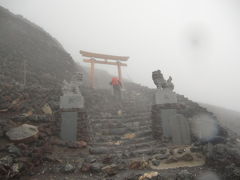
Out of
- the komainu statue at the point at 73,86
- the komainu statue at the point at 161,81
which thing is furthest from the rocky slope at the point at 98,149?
the komainu statue at the point at 161,81

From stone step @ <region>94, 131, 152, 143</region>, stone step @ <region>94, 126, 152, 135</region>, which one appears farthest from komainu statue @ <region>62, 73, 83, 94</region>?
stone step @ <region>94, 126, 152, 135</region>

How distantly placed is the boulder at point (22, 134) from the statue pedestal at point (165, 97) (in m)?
4.24

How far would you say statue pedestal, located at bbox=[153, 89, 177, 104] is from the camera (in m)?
6.79

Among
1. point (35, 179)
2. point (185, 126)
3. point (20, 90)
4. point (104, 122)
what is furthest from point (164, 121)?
point (20, 90)

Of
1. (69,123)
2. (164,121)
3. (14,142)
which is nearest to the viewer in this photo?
(14,142)

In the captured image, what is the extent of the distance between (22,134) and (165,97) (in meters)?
4.88

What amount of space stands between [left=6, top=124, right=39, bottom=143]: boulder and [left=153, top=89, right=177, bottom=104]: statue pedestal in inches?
167

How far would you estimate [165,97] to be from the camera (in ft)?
22.4

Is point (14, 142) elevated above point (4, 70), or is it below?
below

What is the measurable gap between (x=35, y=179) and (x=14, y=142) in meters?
1.49

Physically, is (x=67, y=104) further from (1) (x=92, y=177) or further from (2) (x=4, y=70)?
(2) (x=4, y=70)

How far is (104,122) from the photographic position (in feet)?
27.5

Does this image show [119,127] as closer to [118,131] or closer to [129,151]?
[118,131]

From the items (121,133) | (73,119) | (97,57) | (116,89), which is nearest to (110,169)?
(73,119)
